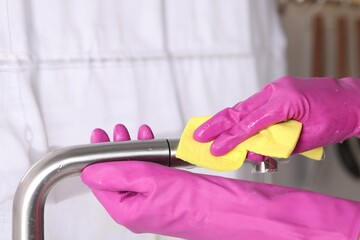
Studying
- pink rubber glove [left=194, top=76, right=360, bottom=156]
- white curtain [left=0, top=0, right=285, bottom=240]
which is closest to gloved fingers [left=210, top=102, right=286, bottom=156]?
pink rubber glove [left=194, top=76, right=360, bottom=156]

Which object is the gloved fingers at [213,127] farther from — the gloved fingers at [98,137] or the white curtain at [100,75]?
the white curtain at [100,75]

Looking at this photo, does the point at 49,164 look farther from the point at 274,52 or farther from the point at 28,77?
the point at 274,52

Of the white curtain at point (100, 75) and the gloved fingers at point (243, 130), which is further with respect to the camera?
the white curtain at point (100, 75)

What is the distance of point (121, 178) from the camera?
15.5 inches

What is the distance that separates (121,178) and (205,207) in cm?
7

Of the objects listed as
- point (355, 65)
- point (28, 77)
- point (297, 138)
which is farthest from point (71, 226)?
point (355, 65)

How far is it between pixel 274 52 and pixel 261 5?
11 centimetres

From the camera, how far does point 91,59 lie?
644 millimetres

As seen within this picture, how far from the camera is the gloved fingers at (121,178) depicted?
0.39m

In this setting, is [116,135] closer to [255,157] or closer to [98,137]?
[98,137]

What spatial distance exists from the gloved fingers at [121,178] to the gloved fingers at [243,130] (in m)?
0.06

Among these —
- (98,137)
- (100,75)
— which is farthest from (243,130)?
(100,75)

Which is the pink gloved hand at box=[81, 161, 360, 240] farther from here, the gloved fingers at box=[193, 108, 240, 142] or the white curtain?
the white curtain

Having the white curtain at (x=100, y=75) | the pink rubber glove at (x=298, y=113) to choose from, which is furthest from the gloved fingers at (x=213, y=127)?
the white curtain at (x=100, y=75)
